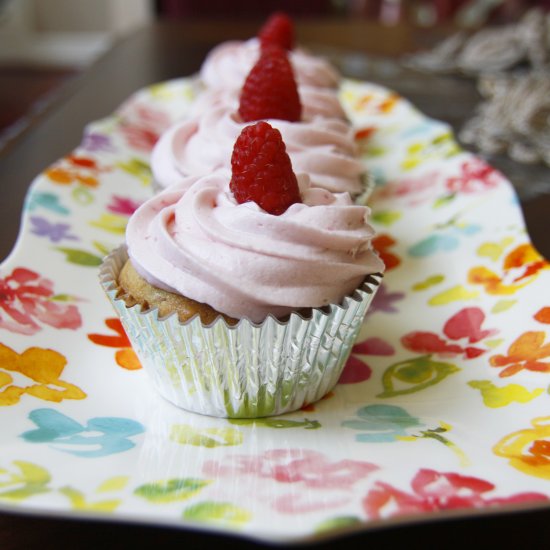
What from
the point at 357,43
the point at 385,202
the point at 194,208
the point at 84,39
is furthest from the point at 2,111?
the point at 194,208

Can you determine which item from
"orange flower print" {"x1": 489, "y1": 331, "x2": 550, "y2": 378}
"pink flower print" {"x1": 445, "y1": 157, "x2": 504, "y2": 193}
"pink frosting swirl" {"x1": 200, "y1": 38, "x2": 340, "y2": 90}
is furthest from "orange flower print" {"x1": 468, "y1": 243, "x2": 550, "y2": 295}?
"pink frosting swirl" {"x1": 200, "y1": 38, "x2": 340, "y2": 90}

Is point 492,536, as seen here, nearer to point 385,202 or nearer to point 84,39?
point 385,202

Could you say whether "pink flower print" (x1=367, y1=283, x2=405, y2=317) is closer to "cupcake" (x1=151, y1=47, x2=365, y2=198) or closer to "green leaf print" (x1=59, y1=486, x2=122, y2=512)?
"cupcake" (x1=151, y1=47, x2=365, y2=198)

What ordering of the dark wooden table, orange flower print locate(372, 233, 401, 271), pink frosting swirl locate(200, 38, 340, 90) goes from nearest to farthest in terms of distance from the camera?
the dark wooden table < orange flower print locate(372, 233, 401, 271) < pink frosting swirl locate(200, 38, 340, 90)

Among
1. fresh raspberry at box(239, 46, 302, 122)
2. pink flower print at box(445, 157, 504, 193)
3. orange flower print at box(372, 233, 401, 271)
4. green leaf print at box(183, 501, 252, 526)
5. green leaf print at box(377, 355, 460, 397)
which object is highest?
fresh raspberry at box(239, 46, 302, 122)

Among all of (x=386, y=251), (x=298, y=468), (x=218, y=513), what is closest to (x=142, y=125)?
(x=386, y=251)

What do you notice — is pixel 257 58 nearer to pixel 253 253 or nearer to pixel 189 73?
pixel 189 73

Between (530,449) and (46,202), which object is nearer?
(530,449)
